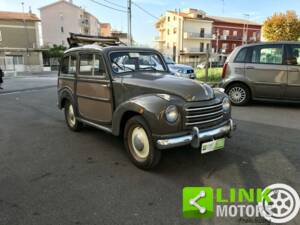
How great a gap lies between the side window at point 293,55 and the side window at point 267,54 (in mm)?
203

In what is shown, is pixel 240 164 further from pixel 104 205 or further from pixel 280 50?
pixel 280 50

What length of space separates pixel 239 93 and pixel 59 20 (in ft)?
144

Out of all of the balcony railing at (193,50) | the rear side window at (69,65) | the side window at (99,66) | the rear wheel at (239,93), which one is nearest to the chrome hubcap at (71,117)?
the rear side window at (69,65)

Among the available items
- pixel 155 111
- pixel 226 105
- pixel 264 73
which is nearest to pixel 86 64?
pixel 155 111

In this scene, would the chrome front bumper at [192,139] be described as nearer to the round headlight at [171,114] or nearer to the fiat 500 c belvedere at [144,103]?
the fiat 500 c belvedere at [144,103]

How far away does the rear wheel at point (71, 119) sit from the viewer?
5234 millimetres

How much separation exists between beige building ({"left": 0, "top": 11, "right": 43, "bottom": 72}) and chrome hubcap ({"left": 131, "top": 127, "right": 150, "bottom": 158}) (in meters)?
37.2

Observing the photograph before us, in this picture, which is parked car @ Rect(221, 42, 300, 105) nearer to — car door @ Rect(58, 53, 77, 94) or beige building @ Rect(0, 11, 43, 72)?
car door @ Rect(58, 53, 77, 94)

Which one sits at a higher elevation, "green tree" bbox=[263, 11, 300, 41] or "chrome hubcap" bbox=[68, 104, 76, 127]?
"green tree" bbox=[263, 11, 300, 41]

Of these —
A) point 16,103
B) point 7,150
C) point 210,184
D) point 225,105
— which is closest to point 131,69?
point 225,105

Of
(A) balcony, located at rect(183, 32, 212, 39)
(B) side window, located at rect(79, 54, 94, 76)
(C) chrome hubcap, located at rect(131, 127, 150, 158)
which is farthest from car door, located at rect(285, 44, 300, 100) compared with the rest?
(A) balcony, located at rect(183, 32, 212, 39)

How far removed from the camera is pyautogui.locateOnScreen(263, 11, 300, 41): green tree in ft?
94.3

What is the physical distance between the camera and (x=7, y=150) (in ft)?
14.3

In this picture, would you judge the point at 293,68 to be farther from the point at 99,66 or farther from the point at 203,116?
the point at 99,66
